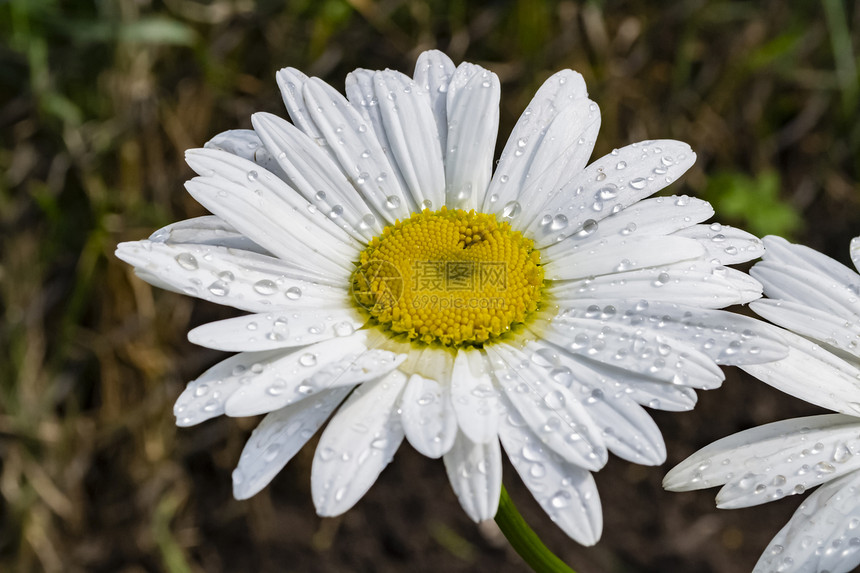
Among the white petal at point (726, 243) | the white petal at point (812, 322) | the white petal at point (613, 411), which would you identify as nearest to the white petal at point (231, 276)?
the white petal at point (613, 411)

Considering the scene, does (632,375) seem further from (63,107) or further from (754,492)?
(63,107)

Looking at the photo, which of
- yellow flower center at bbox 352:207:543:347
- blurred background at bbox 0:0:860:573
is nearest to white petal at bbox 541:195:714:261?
yellow flower center at bbox 352:207:543:347

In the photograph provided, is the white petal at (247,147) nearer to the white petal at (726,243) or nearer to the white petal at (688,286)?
the white petal at (688,286)

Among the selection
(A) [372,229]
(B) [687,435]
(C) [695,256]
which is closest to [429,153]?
(A) [372,229]

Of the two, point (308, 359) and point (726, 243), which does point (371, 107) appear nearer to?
point (308, 359)

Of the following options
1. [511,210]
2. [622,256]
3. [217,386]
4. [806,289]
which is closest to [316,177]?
[511,210]

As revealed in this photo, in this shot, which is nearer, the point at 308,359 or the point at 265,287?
the point at 308,359

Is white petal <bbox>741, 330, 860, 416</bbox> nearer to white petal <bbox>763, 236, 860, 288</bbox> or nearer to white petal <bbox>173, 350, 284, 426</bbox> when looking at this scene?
white petal <bbox>763, 236, 860, 288</bbox>
